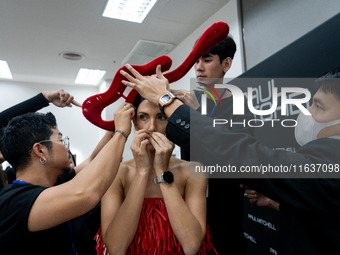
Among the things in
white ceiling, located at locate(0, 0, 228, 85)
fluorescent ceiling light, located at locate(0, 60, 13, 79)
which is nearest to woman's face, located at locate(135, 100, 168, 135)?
white ceiling, located at locate(0, 0, 228, 85)

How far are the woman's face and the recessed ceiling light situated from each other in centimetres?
456

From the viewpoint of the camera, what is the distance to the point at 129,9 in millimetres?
3744

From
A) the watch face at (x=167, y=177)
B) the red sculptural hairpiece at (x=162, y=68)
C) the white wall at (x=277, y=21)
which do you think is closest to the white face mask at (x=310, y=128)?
the red sculptural hairpiece at (x=162, y=68)

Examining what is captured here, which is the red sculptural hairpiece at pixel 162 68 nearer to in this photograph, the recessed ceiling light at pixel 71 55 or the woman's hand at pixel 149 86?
the woman's hand at pixel 149 86

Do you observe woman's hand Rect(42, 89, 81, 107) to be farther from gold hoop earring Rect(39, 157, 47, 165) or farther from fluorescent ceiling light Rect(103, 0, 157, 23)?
fluorescent ceiling light Rect(103, 0, 157, 23)

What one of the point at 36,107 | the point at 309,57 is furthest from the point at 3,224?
the point at 309,57

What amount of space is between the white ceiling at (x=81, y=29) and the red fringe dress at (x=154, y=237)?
323 cm

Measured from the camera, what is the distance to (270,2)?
111 inches

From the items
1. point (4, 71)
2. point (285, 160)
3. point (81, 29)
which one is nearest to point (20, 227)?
point (285, 160)

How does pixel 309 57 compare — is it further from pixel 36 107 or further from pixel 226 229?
pixel 36 107

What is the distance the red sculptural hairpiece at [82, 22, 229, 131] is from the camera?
103 centimetres

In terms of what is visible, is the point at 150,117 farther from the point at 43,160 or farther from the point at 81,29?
the point at 81,29

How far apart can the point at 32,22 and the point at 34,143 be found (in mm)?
3421

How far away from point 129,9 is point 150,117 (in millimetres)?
3096
